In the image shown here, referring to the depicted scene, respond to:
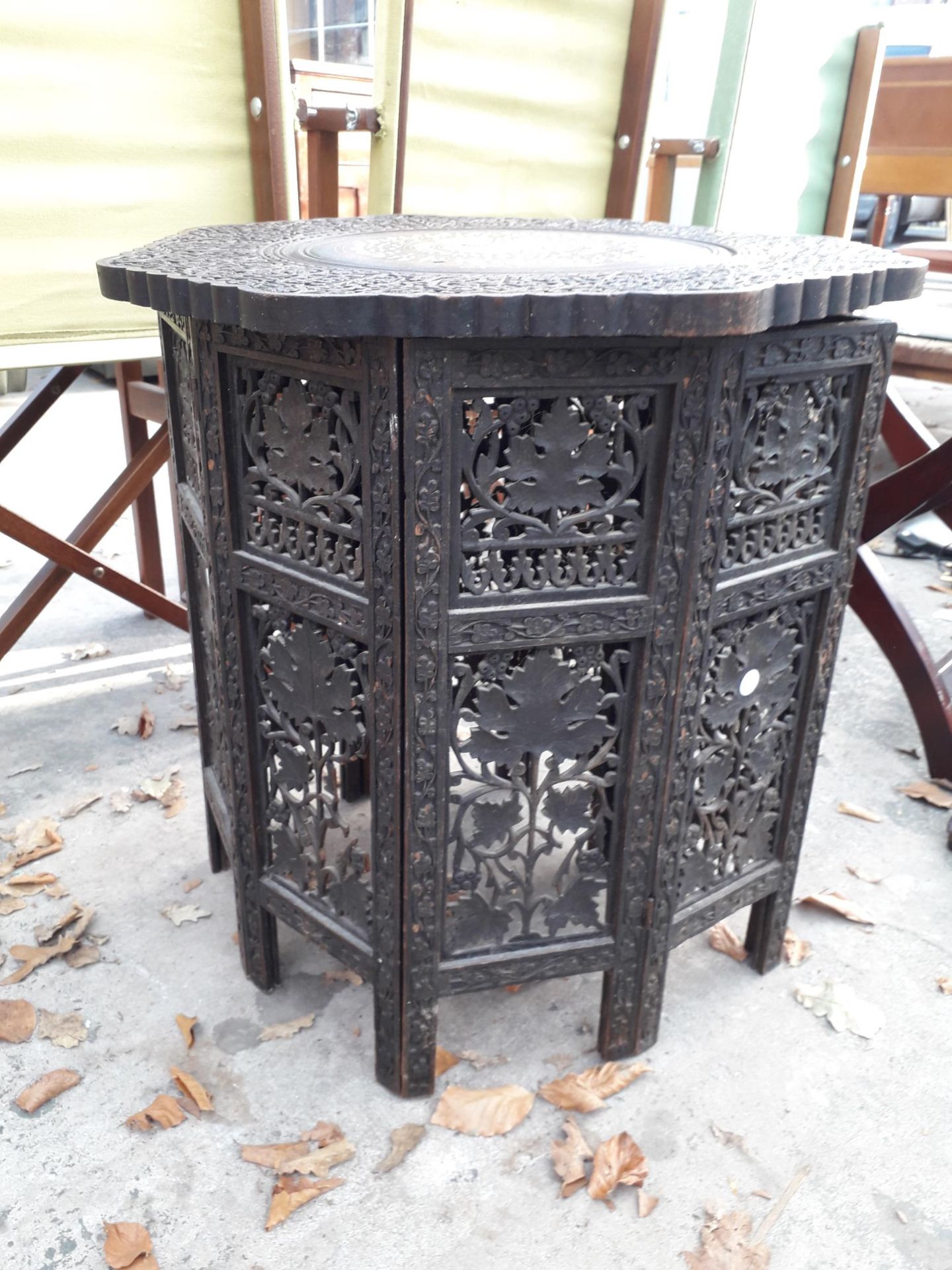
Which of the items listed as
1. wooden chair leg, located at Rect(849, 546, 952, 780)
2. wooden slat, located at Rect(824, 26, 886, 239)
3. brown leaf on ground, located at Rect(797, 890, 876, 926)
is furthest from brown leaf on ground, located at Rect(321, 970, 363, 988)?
wooden slat, located at Rect(824, 26, 886, 239)

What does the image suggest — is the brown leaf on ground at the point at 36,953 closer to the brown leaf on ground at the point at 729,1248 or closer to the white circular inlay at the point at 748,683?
the brown leaf on ground at the point at 729,1248

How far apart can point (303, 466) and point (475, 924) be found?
82cm

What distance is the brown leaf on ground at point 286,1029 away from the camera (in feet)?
6.12

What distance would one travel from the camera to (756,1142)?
1.67m

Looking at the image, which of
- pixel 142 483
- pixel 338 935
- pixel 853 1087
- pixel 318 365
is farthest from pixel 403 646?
pixel 142 483

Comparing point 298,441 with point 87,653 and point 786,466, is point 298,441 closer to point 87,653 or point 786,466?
point 786,466

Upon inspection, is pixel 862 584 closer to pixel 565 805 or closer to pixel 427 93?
pixel 565 805

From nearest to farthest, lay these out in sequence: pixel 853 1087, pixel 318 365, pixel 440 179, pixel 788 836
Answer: pixel 318 365 < pixel 853 1087 < pixel 788 836 < pixel 440 179

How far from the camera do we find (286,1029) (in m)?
1.88

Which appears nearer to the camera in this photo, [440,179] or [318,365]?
[318,365]

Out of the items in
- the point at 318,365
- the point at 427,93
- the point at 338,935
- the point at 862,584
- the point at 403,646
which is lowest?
the point at 338,935

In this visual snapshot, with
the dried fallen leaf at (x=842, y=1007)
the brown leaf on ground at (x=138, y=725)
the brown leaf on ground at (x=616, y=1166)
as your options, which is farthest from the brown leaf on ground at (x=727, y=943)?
the brown leaf on ground at (x=138, y=725)

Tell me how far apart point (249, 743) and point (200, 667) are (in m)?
0.43

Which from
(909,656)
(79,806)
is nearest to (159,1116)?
(79,806)
